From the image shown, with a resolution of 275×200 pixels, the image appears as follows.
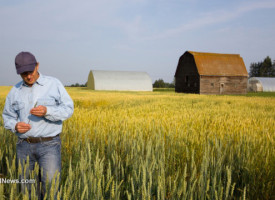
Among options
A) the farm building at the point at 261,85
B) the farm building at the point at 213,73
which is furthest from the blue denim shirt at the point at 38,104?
the farm building at the point at 261,85

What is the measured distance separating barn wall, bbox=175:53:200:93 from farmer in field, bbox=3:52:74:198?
2794cm

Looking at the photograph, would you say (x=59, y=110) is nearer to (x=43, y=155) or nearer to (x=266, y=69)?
(x=43, y=155)

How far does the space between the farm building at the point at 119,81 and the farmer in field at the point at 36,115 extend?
3319 cm

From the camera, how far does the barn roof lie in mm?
29875

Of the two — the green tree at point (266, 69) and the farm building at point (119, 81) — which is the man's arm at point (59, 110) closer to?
the farm building at point (119, 81)

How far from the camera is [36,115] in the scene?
2.32m

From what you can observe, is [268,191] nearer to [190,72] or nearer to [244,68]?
[190,72]

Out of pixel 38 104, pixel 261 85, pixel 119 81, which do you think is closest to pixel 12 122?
pixel 38 104

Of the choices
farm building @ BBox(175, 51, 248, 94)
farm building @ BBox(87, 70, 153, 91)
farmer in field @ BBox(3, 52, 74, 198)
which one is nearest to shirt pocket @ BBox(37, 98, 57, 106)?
farmer in field @ BBox(3, 52, 74, 198)

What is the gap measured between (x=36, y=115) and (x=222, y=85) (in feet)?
101

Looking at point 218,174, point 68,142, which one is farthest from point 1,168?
point 218,174

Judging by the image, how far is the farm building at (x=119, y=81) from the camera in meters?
36.2

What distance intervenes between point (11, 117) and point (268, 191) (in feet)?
9.15

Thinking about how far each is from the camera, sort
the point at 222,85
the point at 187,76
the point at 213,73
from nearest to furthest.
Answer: the point at 213,73 < the point at 222,85 < the point at 187,76
